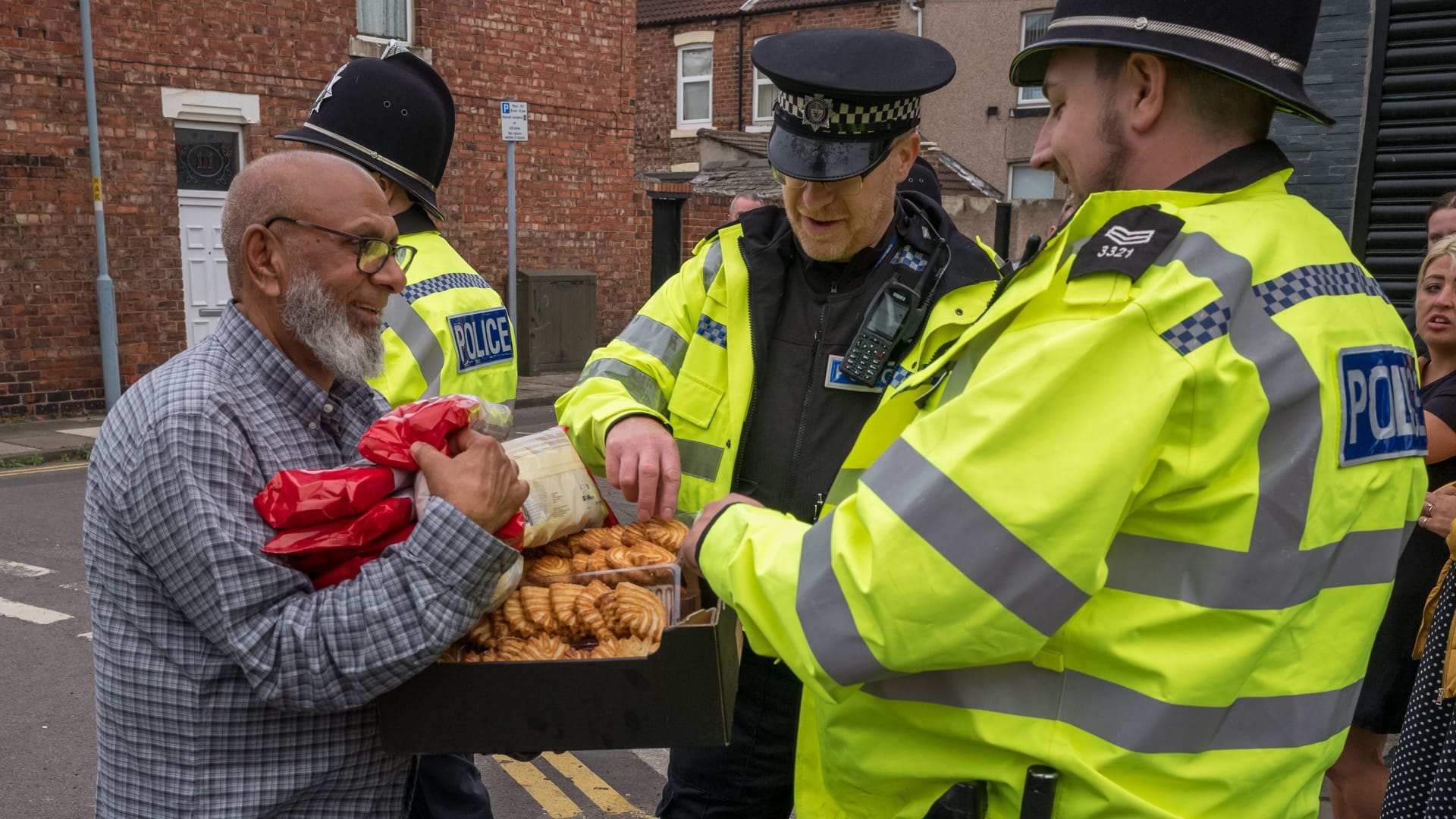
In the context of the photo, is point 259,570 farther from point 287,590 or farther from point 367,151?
point 367,151

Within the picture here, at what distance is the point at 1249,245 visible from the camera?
150 cm

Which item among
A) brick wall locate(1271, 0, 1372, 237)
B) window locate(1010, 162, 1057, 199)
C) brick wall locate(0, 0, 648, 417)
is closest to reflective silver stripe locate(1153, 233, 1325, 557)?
brick wall locate(1271, 0, 1372, 237)

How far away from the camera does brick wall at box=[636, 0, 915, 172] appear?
23.1m

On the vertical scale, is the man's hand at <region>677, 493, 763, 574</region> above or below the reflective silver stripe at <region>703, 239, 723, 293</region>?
below

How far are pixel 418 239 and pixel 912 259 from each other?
5.06 ft

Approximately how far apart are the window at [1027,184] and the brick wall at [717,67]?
375cm

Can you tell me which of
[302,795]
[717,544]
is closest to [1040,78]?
[717,544]

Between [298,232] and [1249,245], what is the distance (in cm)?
160

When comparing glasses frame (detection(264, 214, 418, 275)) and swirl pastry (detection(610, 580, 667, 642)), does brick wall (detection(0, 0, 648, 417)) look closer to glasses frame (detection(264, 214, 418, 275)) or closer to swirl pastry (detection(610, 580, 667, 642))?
glasses frame (detection(264, 214, 418, 275))

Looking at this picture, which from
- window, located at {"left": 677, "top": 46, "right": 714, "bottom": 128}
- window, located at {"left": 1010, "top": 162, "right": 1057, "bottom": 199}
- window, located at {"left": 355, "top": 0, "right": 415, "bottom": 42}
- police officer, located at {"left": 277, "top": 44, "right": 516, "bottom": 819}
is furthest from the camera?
window, located at {"left": 677, "top": 46, "right": 714, "bottom": 128}

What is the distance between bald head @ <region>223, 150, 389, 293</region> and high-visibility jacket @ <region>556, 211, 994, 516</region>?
72cm

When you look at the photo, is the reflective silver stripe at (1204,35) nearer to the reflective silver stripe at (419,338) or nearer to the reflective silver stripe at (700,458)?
the reflective silver stripe at (700,458)

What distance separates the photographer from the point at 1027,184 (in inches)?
890

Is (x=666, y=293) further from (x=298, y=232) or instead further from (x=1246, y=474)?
(x=1246, y=474)
